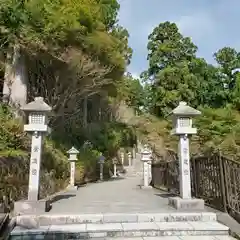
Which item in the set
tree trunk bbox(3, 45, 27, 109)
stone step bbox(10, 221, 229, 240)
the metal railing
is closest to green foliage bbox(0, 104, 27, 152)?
tree trunk bbox(3, 45, 27, 109)

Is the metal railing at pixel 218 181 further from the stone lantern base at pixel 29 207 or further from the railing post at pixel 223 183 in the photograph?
the stone lantern base at pixel 29 207

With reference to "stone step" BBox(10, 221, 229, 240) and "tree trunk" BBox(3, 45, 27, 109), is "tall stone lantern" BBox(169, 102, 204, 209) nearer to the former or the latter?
"stone step" BBox(10, 221, 229, 240)

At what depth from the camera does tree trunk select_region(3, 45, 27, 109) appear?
10.4 metres

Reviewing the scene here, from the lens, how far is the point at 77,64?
11.3 meters

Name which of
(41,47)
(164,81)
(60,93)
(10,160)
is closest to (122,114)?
(164,81)

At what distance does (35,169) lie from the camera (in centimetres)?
500

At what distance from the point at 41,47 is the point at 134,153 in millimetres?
22148

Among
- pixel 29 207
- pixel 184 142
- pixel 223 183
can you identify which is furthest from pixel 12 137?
pixel 223 183

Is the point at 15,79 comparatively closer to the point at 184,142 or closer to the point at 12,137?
the point at 12,137

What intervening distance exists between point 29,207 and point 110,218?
1462 mm

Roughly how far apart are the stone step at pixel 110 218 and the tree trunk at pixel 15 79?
22.8ft

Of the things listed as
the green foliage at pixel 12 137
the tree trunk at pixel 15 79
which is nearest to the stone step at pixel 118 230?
the green foliage at pixel 12 137

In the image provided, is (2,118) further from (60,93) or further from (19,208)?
(19,208)

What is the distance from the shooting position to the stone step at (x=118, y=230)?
12.7 ft
